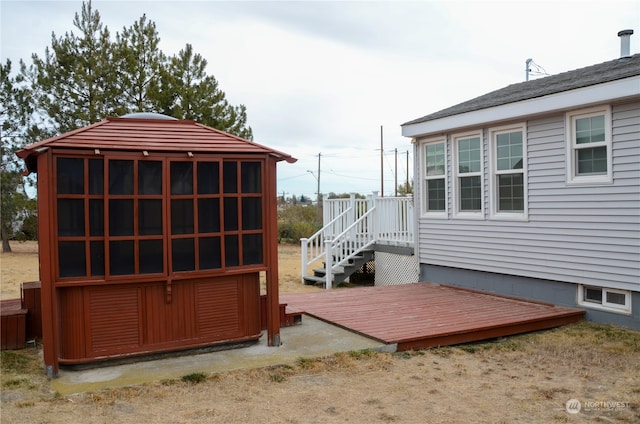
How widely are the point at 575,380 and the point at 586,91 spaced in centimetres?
375

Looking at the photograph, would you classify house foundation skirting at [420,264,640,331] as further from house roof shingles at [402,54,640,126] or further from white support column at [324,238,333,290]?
house roof shingles at [402,54,640,126]

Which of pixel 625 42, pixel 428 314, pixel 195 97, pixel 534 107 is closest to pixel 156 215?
pixel 428 314

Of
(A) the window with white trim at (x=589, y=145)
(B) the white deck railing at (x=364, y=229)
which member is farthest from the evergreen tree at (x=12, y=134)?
(A) the window with white trim at (x=589, y=145)

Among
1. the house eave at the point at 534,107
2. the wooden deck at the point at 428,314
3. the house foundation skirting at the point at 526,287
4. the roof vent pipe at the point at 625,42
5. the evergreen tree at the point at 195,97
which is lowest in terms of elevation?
the wooden deck at the point at 428,314

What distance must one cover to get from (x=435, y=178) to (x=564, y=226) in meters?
2.74

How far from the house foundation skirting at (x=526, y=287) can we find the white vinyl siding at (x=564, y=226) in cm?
11

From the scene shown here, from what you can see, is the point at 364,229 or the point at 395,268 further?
the point at 364,229

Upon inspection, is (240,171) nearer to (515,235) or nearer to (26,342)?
(26,342)

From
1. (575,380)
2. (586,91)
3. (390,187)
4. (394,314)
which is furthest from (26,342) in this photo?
(390,187)

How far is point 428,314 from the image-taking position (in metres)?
7.07

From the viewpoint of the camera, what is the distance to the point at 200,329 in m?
5.34

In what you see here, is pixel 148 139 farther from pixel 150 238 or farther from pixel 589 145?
pixel 589 145

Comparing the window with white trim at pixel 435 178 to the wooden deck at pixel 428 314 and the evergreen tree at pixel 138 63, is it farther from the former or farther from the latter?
the evergreen tree at pixel 138 63

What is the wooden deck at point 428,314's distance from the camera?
608 cm
